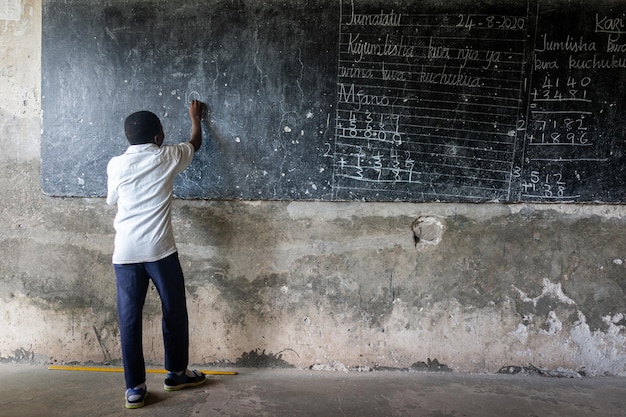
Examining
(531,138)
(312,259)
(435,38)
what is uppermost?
(435,38)

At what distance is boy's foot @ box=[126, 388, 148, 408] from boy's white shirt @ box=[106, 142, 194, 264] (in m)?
0.73

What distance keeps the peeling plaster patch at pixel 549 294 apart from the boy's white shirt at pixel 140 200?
2278mm

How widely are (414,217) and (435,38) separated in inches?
44.9

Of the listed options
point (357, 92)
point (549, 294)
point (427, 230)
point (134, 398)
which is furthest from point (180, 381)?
point (549, 294)

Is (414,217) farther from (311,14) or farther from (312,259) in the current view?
(311,14)

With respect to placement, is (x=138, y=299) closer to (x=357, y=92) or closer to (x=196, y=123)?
(x=196, y=123)

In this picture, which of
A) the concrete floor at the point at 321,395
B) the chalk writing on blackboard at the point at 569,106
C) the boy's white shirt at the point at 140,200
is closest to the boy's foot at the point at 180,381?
the concrete floor at the point at 321,395

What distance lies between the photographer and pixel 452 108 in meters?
2.90

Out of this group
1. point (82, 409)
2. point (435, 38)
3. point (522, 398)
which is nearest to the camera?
point (82, 409)

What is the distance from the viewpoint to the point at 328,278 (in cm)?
299

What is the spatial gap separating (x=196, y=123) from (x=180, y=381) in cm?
158

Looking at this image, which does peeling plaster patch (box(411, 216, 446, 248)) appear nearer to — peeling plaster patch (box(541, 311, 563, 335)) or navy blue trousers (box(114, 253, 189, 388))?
peeling plaster patch (box(541, 311, 563, 335))

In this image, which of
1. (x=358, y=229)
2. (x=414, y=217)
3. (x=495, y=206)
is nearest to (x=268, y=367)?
(x=358, y=229)

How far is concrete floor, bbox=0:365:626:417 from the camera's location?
8.18ft
